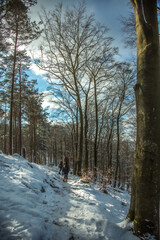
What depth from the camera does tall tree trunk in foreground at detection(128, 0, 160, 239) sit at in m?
2.13

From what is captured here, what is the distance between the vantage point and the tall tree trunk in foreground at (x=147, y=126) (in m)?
2.13

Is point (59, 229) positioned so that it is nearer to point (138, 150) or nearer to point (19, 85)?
point (138, 150)

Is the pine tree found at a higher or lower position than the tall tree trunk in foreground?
higher

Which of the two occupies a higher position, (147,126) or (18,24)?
(18,24)

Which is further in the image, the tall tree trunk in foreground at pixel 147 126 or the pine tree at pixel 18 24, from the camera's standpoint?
the pine tree at pixel 18 24

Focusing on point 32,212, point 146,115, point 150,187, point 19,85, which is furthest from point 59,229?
point 19,85

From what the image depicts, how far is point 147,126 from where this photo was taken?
225 centimetres

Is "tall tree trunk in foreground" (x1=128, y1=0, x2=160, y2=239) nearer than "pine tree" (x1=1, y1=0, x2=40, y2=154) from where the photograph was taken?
Yes

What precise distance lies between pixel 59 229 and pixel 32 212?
0.77m

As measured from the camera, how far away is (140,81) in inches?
97.1

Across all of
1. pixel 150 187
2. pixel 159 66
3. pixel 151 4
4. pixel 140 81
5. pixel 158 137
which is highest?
pixel 151 4

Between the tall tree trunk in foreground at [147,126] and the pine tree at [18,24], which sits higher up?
the pine tree at [18,24]

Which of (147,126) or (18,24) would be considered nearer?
(147,126)

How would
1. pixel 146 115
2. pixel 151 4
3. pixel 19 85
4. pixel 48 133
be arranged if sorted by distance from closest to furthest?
pixel 146 115 < pixel 151 4 < pixel 19 85 < pixel 48 133
